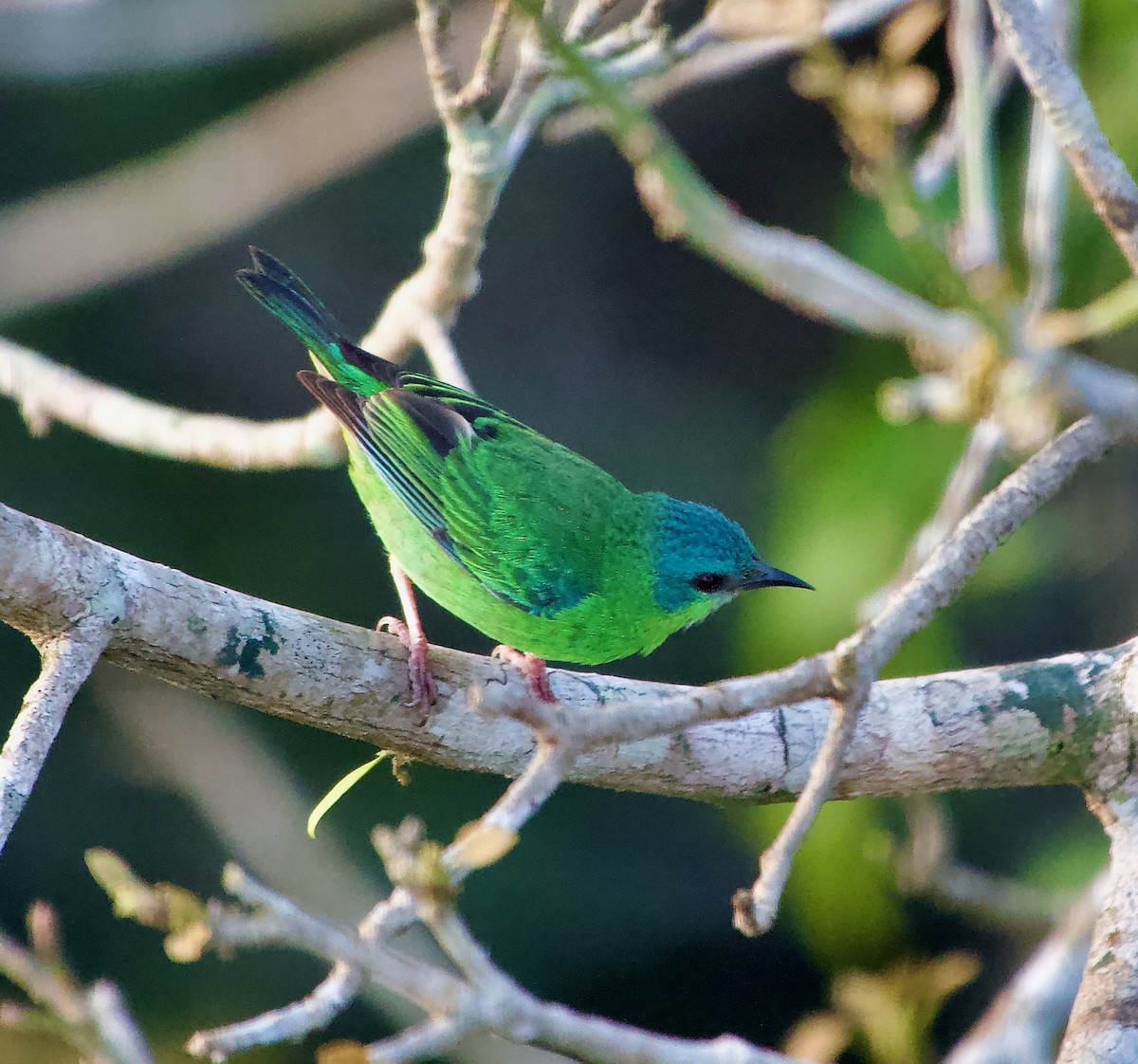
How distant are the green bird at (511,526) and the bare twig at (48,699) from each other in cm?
117

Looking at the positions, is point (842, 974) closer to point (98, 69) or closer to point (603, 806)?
point (603, 806)

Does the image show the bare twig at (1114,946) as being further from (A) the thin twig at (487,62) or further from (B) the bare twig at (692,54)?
(A) the thin twig at (487,62)

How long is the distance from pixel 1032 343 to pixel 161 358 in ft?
15.7

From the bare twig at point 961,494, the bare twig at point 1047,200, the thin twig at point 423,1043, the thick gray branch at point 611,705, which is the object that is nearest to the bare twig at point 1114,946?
the thick gray branch at point 611,705

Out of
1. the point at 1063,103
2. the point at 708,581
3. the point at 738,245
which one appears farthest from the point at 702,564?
the point at 738,245

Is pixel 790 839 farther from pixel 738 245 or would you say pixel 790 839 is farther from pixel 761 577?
pixel 761 577

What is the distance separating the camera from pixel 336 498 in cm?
562

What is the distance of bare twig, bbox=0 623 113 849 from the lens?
1.85 m

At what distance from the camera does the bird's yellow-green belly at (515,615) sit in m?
3.36

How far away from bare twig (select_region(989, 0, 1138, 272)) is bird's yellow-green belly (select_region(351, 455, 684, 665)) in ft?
5.72

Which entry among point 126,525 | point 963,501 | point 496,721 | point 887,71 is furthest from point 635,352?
point 887,71

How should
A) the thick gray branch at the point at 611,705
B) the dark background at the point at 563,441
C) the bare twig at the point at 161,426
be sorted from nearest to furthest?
1. the thick gray branch at the point at 611,705
2. the bare twig at the point at 161,426
3. the dark background at the point at 563,441

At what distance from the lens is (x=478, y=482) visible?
359 centimetres

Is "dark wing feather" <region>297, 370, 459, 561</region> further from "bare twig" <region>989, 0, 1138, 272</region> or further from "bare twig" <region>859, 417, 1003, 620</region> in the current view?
"bare twig" <region>989, 0, 1138, 272</region>
